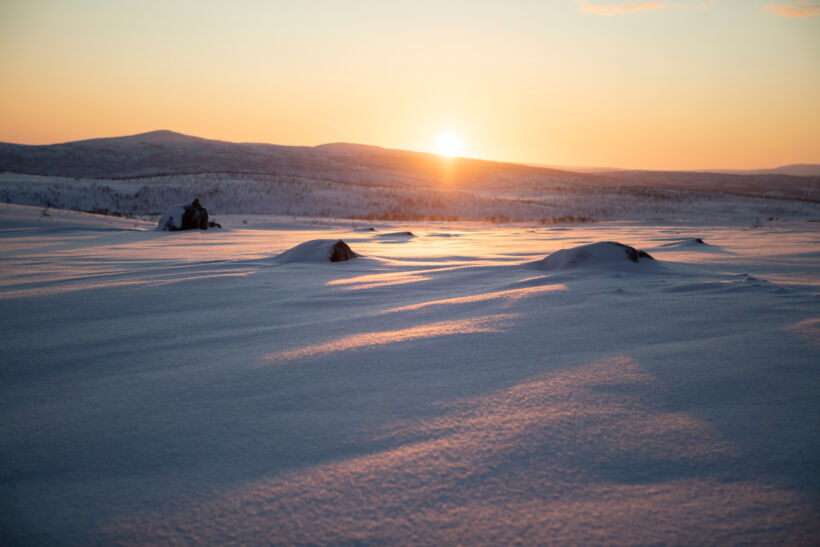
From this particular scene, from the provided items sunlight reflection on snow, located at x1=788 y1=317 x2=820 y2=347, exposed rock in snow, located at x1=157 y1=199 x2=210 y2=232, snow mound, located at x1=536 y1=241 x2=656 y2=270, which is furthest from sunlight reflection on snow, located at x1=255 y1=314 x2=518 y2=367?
exposed rock in snow, located at x1=157 y1=199 x2=210 y2=232

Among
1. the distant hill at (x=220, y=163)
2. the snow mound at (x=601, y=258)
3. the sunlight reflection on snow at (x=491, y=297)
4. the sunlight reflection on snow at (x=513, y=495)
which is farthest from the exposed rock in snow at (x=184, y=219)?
the distant hill at (x=220, y=163)

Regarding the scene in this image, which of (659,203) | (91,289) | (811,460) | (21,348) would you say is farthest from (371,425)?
(659,203)

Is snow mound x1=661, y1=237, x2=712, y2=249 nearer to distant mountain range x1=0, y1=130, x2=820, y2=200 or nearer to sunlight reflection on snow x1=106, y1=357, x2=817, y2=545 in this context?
sunlight reflection on snow x1=106, y1=357, x2=817, y2=545

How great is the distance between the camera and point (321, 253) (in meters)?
4.32

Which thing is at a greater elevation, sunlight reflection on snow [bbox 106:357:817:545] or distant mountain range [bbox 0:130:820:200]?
distant mountain range [bbox 0:130:820:200]

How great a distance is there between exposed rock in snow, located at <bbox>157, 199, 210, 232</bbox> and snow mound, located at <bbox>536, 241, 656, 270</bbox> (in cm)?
652

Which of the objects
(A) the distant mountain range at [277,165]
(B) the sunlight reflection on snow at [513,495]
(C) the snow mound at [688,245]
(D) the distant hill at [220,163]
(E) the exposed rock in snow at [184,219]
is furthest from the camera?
(D) the distant hill at [220,163]

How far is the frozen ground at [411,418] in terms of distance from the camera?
0.92 metres

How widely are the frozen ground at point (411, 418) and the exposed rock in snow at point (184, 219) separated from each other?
5759 millimetres

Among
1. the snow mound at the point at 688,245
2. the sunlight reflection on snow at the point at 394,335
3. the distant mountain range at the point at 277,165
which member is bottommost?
the sunlight reflection on snow at the point at 394,335

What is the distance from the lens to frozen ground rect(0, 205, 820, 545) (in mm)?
920

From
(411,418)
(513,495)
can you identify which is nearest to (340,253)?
(411,418)

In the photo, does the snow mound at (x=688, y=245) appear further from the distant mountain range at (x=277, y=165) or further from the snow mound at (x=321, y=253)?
the distant mountain range at (x=277, y=165)

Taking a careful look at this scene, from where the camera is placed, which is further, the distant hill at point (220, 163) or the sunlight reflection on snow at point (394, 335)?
the distant hill at point (220, 163)
